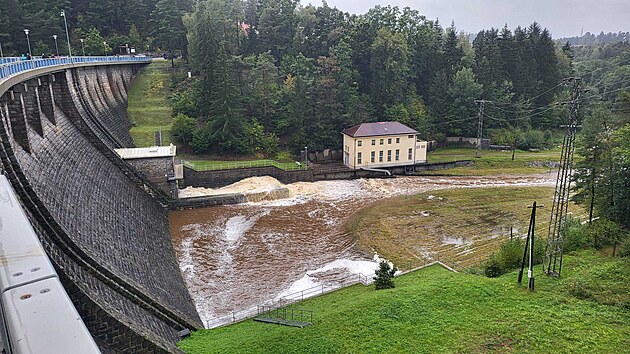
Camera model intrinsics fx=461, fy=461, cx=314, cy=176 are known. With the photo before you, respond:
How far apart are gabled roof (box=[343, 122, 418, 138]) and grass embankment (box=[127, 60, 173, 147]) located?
16.0 m

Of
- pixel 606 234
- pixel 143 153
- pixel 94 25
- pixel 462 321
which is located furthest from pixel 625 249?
pixel 94 25

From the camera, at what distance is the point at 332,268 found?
21.9m

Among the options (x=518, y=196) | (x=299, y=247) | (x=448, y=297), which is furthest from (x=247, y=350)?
(x=518, y=196)

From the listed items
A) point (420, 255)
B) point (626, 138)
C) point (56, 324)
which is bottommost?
point (420, 255)

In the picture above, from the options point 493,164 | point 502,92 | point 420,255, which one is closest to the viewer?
point 420,255

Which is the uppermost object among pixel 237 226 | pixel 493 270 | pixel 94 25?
pixel 94 25

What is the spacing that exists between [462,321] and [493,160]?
33.2 meters

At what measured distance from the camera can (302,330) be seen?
1447 centimetres

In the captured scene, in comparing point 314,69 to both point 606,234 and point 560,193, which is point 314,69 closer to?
point 606,234

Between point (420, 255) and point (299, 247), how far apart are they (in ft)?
20.6

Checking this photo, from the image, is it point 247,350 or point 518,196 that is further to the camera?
point 518,196

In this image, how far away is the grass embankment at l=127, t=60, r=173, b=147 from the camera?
3956 centimetres

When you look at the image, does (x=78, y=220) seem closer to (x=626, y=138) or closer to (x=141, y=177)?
(x=141, y=177)

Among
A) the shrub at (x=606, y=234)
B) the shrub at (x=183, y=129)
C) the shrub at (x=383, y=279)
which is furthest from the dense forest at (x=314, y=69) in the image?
the shrub at (x=383, y=279)
